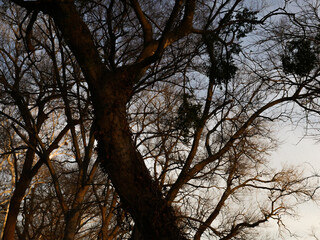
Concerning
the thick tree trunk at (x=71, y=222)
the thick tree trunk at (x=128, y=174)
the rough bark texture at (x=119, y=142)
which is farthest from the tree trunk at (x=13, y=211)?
the thick tree trunk at (x=128, y=174)

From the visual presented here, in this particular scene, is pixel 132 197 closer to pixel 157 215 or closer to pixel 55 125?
pixel 157 215

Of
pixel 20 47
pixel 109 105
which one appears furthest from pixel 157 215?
pixel 20 47

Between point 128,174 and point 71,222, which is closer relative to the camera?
point 128,174

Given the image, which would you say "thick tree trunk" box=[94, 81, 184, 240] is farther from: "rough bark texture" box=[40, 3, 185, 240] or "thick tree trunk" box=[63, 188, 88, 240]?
"thick tree trunk" box=[63, 188, 88, 240]

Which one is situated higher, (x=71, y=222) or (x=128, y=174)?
(x=71, y=222)

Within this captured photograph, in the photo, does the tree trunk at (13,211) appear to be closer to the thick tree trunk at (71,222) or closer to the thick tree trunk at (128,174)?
the thick tree trunk at (71,222)

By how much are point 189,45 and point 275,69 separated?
79.9 inches

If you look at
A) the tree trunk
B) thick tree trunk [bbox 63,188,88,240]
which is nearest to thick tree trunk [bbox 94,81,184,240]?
thick tree trunk [bbox 63,188,88,240]

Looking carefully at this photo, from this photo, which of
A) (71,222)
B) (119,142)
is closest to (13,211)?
(71,222)

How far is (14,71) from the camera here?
9938 millimetres

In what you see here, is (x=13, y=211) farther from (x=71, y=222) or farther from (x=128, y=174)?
(x=128, y=174)

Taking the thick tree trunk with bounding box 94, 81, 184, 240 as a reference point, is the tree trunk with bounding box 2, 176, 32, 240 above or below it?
above

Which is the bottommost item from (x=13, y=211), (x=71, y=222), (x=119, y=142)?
(x=119, y=142)

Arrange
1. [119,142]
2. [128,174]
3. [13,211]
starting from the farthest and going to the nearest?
[13,211] → [119,142] → [128,174]
